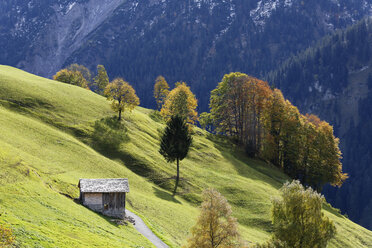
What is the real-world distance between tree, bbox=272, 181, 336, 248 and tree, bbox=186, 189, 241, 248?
19.3 ft

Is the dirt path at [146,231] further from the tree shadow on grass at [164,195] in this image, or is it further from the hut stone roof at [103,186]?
the tree shadow on grass at [164,195]

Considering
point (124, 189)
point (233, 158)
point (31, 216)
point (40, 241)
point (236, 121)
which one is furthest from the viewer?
point (236, 121)

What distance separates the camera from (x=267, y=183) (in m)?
93.4

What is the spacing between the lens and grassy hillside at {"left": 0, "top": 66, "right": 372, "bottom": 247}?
3944 centimetres

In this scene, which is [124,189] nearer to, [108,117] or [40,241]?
[40,241]

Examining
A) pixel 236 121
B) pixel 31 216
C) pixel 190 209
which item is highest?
pixel 236 121

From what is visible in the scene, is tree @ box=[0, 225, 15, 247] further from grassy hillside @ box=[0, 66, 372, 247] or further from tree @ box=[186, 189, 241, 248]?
tree @ box=[186, 189, 241, 248]

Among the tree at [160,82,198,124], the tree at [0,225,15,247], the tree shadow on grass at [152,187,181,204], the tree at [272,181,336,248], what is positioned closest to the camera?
the tree at [0,225,15,247]

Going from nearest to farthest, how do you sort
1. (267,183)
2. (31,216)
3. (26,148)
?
(31,216), (26,148), (267,183)

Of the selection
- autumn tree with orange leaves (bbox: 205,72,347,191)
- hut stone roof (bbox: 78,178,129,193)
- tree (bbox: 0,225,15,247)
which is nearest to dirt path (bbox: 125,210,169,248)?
hut stone roof (bbox: 78,178,129,193)

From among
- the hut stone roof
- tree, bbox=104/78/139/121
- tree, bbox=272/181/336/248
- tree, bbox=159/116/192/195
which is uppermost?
tree, bbox=104/78/139/121

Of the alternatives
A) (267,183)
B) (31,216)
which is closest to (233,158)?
(267,183)

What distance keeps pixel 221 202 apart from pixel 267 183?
54.4m

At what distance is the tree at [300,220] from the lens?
→ 42.4 meters
